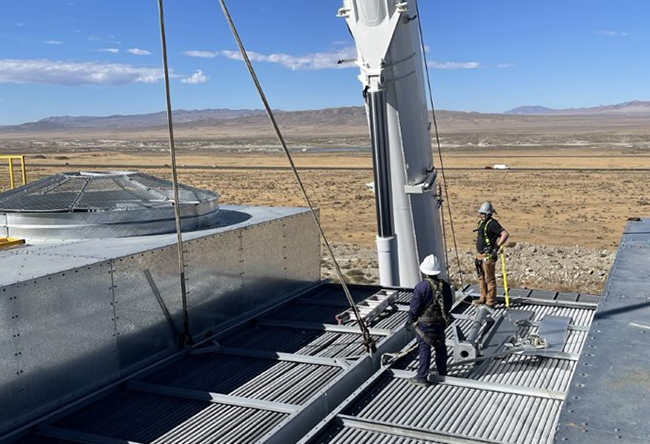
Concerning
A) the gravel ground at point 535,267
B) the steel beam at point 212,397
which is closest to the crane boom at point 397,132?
the steel beam at point 212,397

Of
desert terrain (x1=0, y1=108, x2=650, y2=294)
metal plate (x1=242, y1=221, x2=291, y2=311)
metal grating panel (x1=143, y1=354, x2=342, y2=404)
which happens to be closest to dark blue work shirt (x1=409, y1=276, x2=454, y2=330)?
metal grating panel (x1=143, y1=354, x2=342, y2=404)

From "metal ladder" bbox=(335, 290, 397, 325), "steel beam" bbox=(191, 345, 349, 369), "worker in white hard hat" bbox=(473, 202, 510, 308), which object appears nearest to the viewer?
"steel beam" bbox=(191, 345, 349, 369)

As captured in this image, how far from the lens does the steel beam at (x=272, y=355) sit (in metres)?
8.52

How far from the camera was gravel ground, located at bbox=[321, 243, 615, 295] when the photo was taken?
19.6 meters

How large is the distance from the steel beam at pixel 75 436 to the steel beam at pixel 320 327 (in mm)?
3883

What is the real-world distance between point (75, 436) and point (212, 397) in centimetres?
151

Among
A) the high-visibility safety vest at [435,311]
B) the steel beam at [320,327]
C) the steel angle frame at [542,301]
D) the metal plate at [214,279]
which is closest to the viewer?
the high-visibility safety vest at [435,311]

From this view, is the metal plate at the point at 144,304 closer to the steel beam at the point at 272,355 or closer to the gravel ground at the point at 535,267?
the steel beam at the point at 272,355

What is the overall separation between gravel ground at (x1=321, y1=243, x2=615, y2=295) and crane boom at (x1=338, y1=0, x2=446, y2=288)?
25.0 ft

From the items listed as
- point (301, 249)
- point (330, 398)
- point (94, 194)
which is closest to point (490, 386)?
point (330, 398)

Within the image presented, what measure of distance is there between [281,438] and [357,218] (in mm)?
28024

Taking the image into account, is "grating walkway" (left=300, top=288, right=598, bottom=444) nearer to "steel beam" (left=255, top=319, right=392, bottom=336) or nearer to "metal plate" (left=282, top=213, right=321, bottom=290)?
"steel beam" (left=255, top=319, right=392, bottom=336)

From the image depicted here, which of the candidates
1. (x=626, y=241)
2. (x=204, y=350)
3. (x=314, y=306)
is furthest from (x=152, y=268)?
(x=626, y=241)

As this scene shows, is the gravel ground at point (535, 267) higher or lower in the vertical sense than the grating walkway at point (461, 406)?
lower
